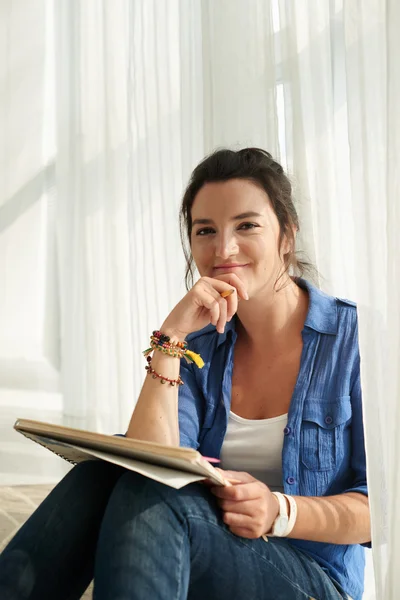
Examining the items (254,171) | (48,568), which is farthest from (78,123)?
(48,568)

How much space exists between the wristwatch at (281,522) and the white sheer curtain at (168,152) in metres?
0.16

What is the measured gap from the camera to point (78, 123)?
307 cm

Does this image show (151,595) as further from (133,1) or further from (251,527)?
(133,1)

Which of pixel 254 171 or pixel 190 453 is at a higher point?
pixel 254 171

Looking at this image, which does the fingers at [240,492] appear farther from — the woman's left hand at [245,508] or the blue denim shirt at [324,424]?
the blue denim shirt at [324,424]

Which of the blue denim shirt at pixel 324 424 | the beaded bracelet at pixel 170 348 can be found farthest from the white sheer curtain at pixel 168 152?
the beaded bracelet at pixel 170 348

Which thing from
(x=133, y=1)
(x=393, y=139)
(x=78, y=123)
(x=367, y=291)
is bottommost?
(x=367, y=291)

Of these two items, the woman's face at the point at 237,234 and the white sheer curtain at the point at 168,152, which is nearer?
the white sheer curtain at the point at 168,152

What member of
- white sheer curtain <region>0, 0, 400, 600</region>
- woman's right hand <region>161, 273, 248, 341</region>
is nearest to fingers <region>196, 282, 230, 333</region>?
woman's right hand <region>161, 273, 248, 341</region>

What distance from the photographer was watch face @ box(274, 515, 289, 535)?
44.2 inches

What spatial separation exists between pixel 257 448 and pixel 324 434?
135 mm

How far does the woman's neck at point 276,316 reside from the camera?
148 centimetres

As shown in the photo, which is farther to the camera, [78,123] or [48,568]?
[78,123]

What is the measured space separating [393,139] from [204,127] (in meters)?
1.11
